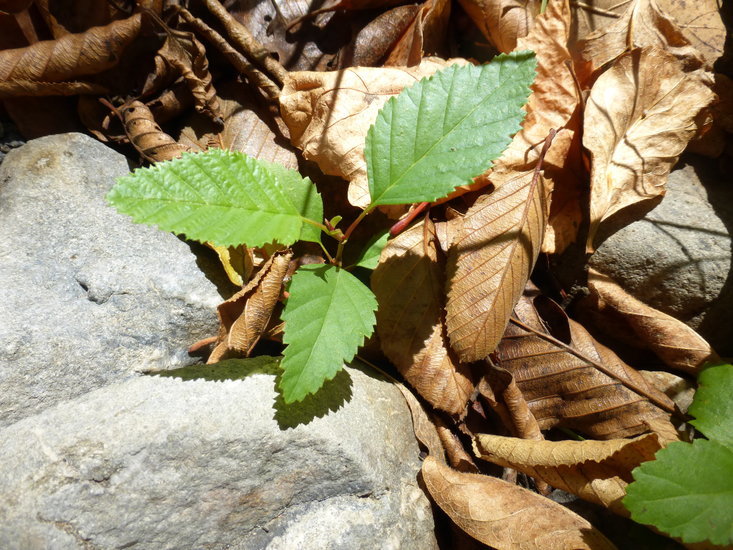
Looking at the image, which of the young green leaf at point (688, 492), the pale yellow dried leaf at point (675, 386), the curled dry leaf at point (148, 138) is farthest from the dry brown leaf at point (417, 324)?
the curled dry leaf at point (148, 138)

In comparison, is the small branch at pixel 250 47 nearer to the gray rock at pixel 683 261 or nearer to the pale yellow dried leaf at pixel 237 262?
the pale yellow dried leaf at pixel 237 262

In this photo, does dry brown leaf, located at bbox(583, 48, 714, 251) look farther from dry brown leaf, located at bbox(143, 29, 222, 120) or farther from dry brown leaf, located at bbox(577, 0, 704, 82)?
dry brown leaf, located at bbox(143, 29, 222, 120)

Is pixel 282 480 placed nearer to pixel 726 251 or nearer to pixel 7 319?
pixel 7 319

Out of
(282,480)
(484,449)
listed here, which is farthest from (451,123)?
(282,480)

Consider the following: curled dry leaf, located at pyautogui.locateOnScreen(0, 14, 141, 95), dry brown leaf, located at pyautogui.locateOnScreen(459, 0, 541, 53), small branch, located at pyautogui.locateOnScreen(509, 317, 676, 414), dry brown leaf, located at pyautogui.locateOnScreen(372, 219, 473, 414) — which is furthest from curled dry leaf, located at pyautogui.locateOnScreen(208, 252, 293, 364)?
dry brown leaf, located at pyautogui.locateOnScreen(459, 0, 541, 53)

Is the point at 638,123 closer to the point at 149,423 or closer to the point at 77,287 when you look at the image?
the point at 149,423

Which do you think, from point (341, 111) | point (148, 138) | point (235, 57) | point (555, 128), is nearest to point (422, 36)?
point (341, 111)
